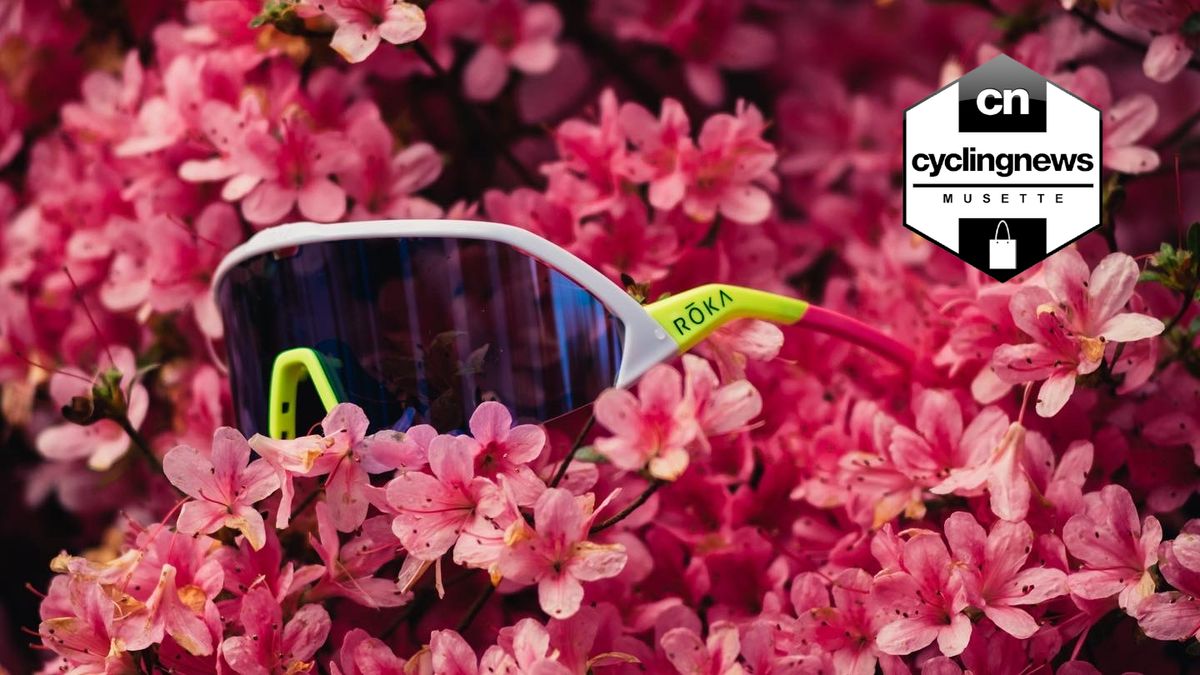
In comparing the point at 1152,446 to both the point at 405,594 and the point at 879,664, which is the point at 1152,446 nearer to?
the point at 879,664

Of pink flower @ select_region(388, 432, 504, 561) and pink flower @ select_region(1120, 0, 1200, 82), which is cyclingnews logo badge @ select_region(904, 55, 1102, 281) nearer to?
pink flower @ select_region(1120, 0, 1200, 82)

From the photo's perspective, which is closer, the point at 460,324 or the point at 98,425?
the point at 460,324

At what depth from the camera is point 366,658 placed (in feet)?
2.07

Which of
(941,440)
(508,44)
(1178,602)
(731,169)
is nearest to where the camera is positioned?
(1178,602)

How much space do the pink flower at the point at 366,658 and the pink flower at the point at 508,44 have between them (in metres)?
0.44

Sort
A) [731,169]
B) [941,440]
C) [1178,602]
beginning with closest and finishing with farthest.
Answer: [1178,602] → [941,440] → [731,169]

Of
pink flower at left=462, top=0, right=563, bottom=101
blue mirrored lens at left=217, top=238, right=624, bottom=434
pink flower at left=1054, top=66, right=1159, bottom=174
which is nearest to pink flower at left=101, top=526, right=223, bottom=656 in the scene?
blue mirrored lens at left=217, top=238, right=624, bottom=434

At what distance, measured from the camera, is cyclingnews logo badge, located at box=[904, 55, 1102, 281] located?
73 cm

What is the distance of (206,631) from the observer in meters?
0.62

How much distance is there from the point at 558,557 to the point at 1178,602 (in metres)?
0.31

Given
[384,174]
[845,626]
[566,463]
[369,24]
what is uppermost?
[369,24]

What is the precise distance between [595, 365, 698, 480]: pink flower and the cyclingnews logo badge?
0.76 feet

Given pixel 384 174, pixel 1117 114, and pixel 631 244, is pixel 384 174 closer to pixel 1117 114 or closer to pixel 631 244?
pixel 631 244

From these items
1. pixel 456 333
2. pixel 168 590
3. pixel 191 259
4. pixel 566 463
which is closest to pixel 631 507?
pixel 566 463
